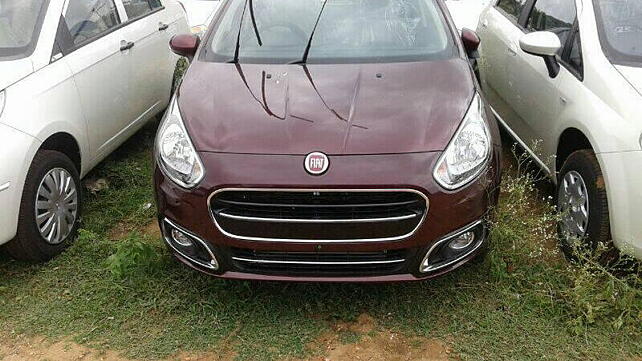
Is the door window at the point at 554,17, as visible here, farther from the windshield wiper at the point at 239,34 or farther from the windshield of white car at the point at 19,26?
the windshield of white car at the point at 19,26

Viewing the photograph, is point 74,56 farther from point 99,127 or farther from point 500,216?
point 500,216

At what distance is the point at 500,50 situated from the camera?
5262mm

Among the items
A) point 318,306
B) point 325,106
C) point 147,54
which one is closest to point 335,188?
Result: point 325,106

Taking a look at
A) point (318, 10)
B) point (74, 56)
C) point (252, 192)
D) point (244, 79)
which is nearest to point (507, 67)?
point (318, 10)

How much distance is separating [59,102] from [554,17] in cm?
328

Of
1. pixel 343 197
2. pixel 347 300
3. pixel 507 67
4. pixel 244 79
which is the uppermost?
pixel 244 79

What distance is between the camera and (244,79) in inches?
146

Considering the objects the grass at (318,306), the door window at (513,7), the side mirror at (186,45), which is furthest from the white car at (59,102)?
the door window at (513,7)

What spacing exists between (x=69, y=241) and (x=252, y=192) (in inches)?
65.7

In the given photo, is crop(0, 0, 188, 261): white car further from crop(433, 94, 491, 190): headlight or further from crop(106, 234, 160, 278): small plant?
crop(433, 94, 491, 190): headlight

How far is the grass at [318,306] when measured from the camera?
10.6 ft

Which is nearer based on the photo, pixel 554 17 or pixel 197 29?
pixel 554 17

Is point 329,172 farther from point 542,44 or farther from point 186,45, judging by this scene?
point 186,45

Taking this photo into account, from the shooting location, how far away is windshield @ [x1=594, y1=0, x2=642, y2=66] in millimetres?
3662
